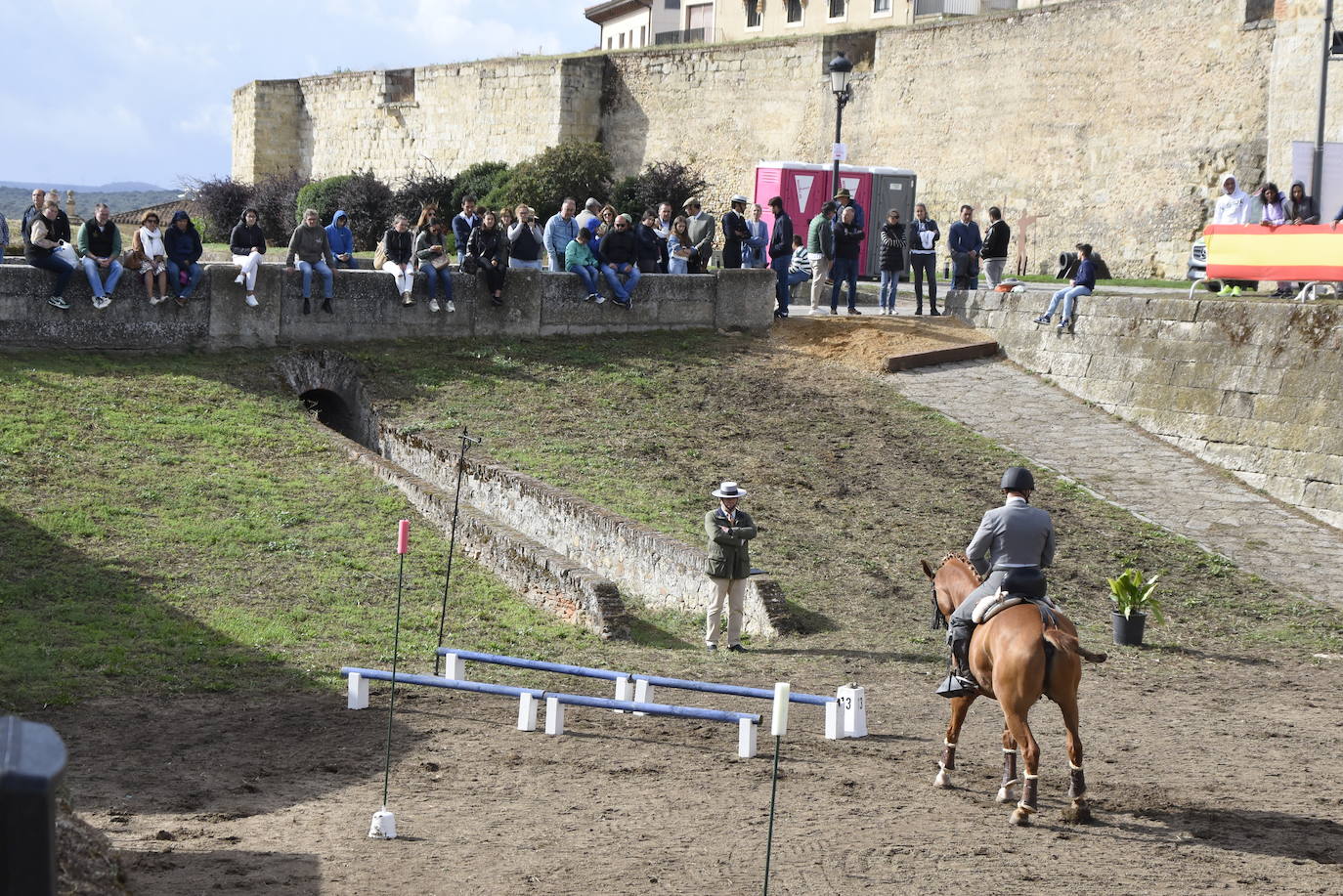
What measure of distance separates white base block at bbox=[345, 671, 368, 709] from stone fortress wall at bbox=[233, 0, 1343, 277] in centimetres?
2267

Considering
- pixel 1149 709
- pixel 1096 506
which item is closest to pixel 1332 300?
pixel 1096 506

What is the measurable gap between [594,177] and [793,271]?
50.5 ft

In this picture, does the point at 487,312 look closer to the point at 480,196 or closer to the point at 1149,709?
the point at 1149,709

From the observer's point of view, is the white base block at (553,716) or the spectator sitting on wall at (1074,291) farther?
the spectator sitting on wall at (1074,291)

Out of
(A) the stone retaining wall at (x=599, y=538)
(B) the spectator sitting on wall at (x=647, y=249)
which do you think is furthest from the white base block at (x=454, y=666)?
(B) the spectator sitting on wall at (x=647, y=249)

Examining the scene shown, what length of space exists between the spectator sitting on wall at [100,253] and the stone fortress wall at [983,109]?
20609mm

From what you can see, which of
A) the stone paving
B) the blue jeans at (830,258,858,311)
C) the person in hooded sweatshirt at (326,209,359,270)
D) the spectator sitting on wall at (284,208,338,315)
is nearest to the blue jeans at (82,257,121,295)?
the spectator sitting on wall at (284,208,338,315)

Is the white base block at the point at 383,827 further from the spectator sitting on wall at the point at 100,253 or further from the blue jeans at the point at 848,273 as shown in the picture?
the blue jeans at the point at 848,273

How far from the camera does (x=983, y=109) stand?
3553 centimetres

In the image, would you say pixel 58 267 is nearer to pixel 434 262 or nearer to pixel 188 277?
pixel 188 277

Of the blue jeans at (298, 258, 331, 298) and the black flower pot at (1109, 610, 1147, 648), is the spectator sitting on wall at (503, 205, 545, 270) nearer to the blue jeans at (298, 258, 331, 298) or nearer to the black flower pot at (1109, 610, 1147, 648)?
the blue jeans at (298, 258, 331, 298)

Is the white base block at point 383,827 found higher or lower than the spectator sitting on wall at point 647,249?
lower

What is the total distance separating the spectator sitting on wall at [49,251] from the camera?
1719 cm

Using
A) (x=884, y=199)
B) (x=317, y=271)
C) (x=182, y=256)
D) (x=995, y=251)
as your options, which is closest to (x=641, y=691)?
(x=182, y=256)
